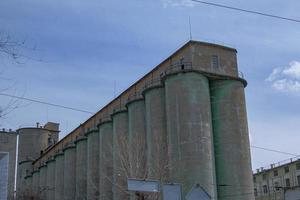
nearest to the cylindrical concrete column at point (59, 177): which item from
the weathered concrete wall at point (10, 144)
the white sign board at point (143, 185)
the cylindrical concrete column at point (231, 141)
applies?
the weathered concrete wall at point (10, 144)

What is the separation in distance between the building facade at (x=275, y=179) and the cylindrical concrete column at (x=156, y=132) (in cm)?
3009

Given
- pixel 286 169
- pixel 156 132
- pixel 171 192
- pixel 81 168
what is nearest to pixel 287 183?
pixel 286 169

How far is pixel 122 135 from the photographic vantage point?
5497 cm

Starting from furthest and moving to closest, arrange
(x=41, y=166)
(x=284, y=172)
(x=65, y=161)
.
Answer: (x=41, y=166) → (x=284, y=172) → (x=65, y=161)

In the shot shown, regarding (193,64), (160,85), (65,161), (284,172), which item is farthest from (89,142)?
(284,172)

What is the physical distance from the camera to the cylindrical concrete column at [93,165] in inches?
2360

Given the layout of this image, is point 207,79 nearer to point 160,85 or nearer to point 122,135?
point 160,85

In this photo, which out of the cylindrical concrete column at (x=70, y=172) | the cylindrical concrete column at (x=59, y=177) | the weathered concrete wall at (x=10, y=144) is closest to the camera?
the cylindrical concrete column at (x=70, y=172)

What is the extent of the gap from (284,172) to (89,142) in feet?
119

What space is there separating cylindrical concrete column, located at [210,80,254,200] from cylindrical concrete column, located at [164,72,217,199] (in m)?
1.81

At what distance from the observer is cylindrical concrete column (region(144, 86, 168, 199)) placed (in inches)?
1703

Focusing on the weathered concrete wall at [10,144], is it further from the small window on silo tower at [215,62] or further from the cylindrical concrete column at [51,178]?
the small window on silo tower at [215,62]

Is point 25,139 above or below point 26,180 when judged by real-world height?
above

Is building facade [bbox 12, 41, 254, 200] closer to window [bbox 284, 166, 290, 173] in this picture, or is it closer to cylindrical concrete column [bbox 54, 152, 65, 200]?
cylindrical concrete column [bbox 54, 152, 65, 200]
